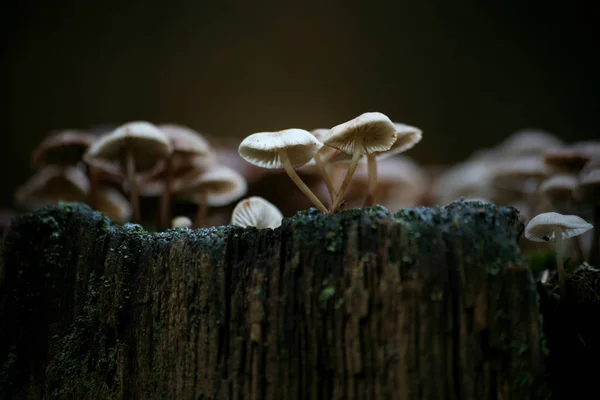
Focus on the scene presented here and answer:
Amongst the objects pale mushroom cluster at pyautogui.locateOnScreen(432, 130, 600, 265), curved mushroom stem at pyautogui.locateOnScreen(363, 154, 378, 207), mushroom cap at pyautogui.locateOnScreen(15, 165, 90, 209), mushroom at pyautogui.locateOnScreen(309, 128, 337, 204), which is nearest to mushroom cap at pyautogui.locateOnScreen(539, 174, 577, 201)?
pale mushroom cluster at pyautogui.locateOnScreen(432, 130, 600, 265)

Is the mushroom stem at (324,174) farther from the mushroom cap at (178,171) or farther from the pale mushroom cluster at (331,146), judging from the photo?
the mushroom cap at (178,171)

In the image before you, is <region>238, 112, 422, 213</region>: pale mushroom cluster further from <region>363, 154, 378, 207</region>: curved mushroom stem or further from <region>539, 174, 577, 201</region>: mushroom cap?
<region>539, 174, 577, 201</region>: mushroom cap

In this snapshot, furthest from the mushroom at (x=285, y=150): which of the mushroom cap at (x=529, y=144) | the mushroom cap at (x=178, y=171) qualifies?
the mushroom cap at (x=529, y=144)

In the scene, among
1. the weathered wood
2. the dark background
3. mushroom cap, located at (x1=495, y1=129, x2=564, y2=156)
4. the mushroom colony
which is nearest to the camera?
the weathered wood

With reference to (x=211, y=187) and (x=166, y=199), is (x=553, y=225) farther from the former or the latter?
(x=166, y=199)

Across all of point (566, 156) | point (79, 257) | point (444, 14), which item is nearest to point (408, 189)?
point (566, 156)

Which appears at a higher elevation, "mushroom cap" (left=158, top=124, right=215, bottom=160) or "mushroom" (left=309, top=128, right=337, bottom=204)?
"mushroom cap" (left=158, top=124, right=215, bottom=160)

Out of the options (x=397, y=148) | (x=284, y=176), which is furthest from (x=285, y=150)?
(x=284, y=176)
